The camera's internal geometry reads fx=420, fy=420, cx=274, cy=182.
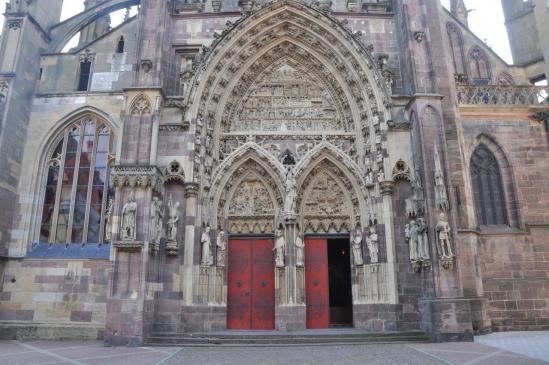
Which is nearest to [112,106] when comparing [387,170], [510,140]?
[387,170]

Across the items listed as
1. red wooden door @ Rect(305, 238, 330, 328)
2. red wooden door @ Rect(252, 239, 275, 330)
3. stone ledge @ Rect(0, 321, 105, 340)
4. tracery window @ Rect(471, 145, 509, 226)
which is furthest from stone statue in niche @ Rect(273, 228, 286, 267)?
tracery window @ Rect(471, 145, 509, 226)

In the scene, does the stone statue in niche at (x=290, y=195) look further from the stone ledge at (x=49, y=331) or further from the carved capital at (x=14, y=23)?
the carved capital at (x=14, y=23)

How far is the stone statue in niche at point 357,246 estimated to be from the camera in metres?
13.7

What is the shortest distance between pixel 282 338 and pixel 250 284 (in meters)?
2.92

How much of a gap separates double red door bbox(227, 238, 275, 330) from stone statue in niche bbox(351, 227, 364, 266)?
2.75 m

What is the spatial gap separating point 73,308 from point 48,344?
178 cm

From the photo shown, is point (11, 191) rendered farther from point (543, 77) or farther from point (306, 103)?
point (543, 77)

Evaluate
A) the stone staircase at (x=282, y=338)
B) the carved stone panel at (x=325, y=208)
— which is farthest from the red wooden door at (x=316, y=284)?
the stone staircase at (x=282, y=338)

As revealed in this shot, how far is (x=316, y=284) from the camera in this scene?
1410 centimetres

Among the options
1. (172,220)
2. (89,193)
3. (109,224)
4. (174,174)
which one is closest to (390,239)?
(172,220)

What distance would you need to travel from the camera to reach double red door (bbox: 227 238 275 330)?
Answer: 1373 cm

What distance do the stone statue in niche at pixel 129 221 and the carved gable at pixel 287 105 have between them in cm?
486

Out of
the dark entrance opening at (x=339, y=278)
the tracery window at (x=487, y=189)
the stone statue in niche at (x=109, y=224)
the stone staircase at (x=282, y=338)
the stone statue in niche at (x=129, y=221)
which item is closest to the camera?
the stone staircase at (x=282, y=338)

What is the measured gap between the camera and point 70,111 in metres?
15.6
